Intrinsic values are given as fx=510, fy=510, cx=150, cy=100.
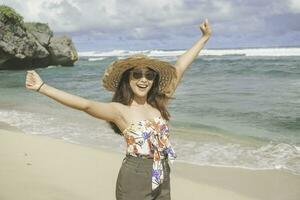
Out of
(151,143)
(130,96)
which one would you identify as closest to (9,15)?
(130,96)

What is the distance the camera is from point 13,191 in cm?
545

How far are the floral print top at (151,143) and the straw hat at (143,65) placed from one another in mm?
382

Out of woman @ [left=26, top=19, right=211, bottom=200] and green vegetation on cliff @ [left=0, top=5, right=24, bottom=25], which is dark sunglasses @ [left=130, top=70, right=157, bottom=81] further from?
green vegetation on cliff @ [left=0, top=5, right=24, bottom=25]

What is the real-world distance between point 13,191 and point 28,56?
36.5 meters

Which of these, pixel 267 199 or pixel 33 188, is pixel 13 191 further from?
pixel 267 199

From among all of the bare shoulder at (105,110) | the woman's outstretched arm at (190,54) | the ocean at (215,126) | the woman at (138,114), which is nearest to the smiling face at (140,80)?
the woman at (138,114)

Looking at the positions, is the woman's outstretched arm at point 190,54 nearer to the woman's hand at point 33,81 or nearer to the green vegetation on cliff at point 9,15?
the woman's hand at point 33,81

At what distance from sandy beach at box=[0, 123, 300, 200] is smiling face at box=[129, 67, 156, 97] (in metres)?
2.42

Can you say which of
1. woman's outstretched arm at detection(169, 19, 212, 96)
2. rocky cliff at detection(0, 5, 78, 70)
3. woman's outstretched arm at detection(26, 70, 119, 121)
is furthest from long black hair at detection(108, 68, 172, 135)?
rocky cliff at detection(0, 5, 78, 70)

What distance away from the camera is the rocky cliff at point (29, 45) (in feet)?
126

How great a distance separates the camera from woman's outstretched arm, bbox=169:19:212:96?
377 cm

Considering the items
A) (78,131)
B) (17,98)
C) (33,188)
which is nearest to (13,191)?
(33,188)

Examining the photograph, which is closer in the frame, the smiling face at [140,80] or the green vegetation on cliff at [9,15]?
the smiling face at [140,80]

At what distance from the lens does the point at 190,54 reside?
3.92 meters
